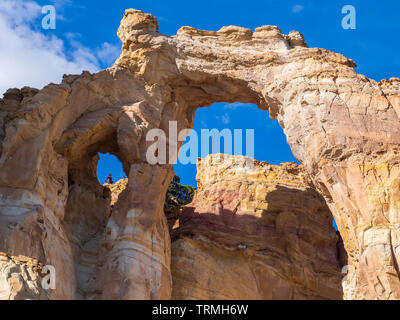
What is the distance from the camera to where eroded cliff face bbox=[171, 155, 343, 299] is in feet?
78.3

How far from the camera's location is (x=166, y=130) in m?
24.6

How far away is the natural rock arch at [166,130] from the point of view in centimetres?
1897

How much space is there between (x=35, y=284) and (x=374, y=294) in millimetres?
9123

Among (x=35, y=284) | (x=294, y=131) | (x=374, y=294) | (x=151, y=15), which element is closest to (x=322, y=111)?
(x=294, y=131)

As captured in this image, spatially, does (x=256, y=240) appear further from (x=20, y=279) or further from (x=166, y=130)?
(x=20, y=279)

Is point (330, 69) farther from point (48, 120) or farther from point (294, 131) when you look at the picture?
point (48, 120)

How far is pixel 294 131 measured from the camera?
22.2 meters

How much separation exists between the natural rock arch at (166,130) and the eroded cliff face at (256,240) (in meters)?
2.36

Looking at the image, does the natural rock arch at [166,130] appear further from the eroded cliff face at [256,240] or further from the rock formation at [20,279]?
the rock formation at [20,279]

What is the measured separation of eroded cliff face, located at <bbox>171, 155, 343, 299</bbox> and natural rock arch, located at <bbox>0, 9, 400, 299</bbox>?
7.74 feet

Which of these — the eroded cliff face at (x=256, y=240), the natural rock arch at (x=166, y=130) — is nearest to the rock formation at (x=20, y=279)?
the natural rock arch at (x=166, y=130)

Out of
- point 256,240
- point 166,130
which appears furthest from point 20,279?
point 256,240

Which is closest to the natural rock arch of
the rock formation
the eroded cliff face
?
the eroded cliff face

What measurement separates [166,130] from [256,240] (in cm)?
584
